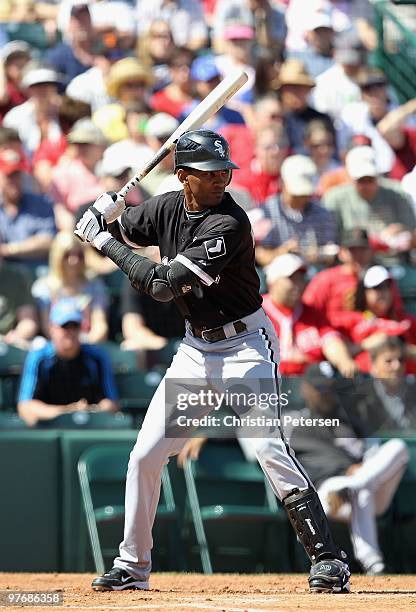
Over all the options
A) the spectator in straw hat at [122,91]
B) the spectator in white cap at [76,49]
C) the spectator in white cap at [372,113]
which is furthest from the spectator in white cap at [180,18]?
the spectator in white cap at [372,113]

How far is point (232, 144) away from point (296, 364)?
90.8 inches

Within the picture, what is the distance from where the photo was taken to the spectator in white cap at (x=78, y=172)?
352 inches

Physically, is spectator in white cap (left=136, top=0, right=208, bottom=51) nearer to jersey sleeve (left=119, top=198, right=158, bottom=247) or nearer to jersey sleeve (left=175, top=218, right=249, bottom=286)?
jersey sleeve (left=119, top=198, right=158, bottom=247)

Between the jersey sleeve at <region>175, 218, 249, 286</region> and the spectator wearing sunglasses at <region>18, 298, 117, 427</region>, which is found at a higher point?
the jersey sleeve at <region>175, 218, 249, 286</region>

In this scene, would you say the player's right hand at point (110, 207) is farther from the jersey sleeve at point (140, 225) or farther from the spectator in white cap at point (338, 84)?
the spectator in white cap at point (338, 84)

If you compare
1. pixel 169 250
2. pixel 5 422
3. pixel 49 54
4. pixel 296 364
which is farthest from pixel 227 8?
pixel 169 250

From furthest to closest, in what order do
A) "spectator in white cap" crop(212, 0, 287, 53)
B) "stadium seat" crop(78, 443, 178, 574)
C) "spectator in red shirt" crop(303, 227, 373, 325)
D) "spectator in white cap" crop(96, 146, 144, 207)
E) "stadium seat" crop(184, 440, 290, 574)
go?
"spectator in white cap" crop(212, 0, 287, 53), "spectator in white cap" crop(96, 146, 144, 207), "spectator in red shirt" crop(303, 227, 373, 325), "stadium seat" crop(184, 440, 290, 574), "stadium seat" crop(78, 443, 178, 574)

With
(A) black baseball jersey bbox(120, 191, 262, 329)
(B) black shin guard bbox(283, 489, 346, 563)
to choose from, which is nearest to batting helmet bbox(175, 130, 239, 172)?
(A) black baseball jersey bbox(120, 191, 262, 329)

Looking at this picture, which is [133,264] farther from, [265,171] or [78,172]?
[265,171]

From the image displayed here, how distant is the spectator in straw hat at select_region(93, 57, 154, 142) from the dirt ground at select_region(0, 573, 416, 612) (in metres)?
4.09

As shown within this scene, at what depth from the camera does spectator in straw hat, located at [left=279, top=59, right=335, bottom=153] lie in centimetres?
968

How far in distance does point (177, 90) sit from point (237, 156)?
941 millimetres

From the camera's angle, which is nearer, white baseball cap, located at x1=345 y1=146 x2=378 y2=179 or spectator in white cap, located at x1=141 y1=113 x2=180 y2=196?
spectator in white cap, located at x1=141 y1=113 x2=180 y2=196

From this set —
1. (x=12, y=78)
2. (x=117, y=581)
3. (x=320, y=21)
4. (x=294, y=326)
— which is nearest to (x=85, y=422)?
(x=294, y=326)
